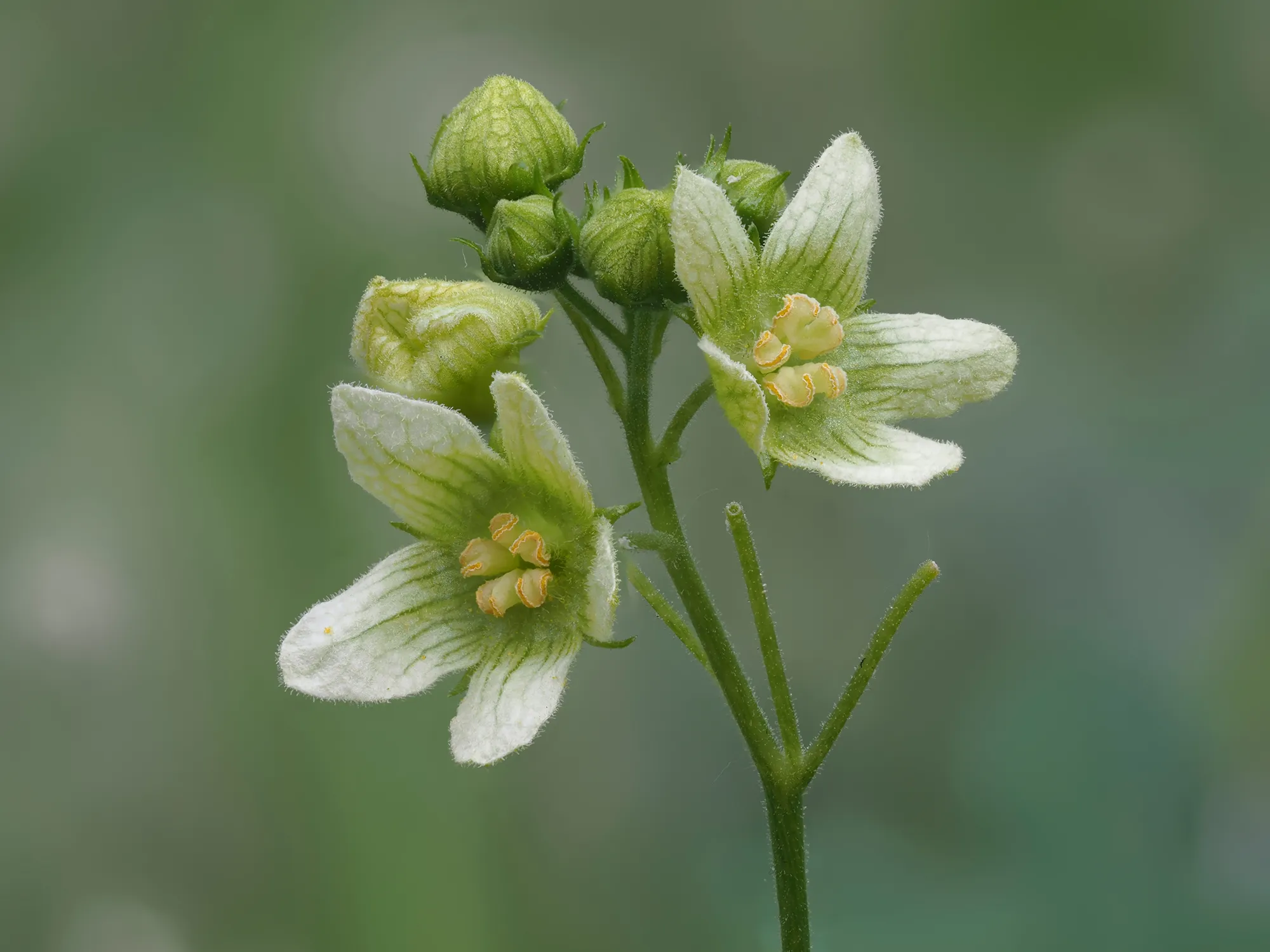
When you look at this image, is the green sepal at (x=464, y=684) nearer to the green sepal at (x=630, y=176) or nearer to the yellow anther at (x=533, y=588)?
the yellow anther at (x=533, y=588)

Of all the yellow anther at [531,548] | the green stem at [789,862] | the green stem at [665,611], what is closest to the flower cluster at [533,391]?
the yellow anther at [531,548]

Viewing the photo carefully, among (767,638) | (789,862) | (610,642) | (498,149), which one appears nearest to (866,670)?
(767,638)

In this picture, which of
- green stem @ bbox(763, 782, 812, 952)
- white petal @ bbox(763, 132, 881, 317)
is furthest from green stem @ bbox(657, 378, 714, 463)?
green stem @ bbox(763, 782, 812, 952)

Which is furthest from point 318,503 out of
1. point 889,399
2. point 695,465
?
point 889,399

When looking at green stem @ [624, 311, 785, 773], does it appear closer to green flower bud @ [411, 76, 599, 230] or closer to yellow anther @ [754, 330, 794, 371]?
yellow anther @ [754, 330, 794, 371]

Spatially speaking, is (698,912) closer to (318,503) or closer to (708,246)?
(318,503)
